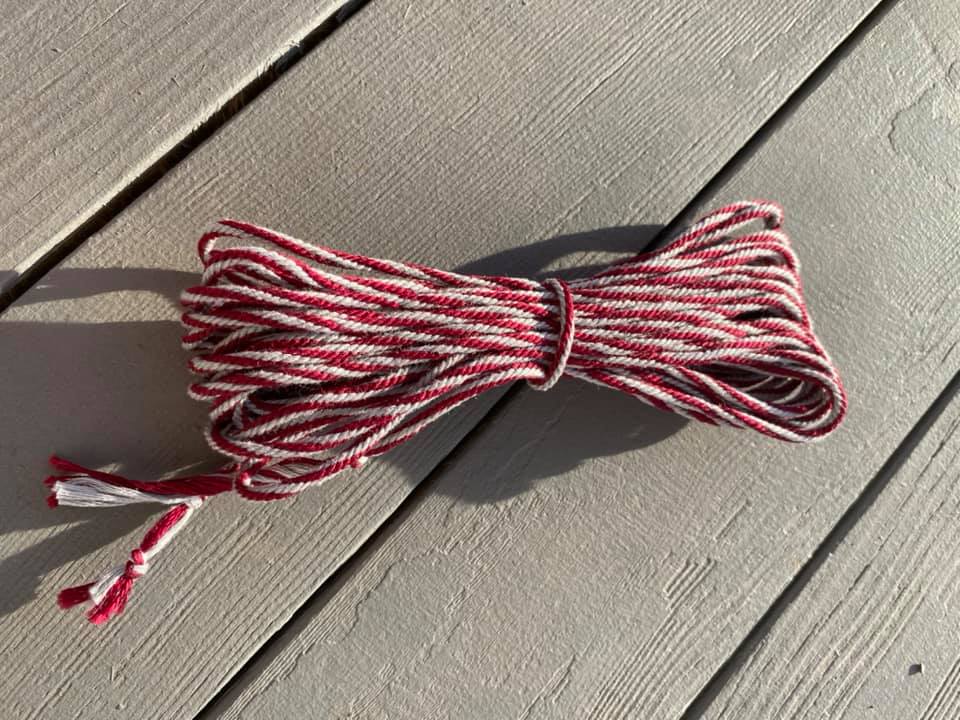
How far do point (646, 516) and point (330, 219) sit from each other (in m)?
0.39

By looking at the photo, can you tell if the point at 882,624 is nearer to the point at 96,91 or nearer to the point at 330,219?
the point at 330,219

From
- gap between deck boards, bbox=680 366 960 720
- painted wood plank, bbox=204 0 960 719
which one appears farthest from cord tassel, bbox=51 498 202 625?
gap between deck boards, bbox=680 366 960 720

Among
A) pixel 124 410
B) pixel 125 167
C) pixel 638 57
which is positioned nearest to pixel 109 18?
pixel 125 167

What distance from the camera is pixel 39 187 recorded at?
71 centimetres

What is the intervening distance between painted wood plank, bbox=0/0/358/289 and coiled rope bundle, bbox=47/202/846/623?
15 cm

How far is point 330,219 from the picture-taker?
727 millimetres

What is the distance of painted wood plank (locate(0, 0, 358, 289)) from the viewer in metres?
0.71

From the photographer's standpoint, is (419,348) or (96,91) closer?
(419,348)

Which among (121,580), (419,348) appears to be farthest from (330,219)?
(121,580)

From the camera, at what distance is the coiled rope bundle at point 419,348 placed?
0.59 m

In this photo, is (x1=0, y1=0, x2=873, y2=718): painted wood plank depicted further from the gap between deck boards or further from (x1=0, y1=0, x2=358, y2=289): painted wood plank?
the gap between deck boards

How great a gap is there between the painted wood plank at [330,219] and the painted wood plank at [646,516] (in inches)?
1.6

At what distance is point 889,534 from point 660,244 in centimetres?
35

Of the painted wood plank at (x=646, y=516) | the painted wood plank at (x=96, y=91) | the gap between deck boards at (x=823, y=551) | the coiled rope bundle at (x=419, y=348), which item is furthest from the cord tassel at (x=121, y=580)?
the gap between deck boards at (x=823, y=551)
